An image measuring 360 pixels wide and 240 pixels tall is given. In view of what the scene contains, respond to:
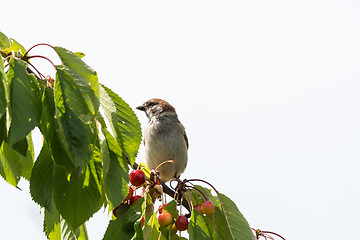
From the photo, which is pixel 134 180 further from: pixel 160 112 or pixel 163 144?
pixel 160 112

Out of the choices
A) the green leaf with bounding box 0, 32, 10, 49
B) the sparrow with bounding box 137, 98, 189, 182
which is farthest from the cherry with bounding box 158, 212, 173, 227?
the sparrow with bounding box 137, 98, 189, 182

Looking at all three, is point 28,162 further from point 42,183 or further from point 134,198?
point 134,198

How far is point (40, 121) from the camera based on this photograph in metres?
1.91

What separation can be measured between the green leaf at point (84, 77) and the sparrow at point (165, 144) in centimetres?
423

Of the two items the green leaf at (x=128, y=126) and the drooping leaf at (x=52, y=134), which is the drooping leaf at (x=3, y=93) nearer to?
the drooping leaf at (x=52, y=134)

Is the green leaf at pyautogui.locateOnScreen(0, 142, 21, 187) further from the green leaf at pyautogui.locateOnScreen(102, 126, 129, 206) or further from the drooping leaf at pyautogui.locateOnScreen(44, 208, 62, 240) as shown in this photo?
the green leaf at pyautogui.locateOnScreen(102, 126, 129, 206)

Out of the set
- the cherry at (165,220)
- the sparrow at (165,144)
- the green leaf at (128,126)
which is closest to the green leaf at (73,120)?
the green leaf at (128,126)

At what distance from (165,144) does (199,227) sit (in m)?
3.70

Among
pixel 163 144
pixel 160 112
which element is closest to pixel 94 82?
pixel 163 144

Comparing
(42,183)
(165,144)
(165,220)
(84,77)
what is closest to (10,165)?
(42,183)

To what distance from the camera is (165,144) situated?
645cm

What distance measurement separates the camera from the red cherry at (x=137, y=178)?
10.2ft

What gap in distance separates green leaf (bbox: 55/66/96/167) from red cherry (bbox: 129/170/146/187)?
1262 mm

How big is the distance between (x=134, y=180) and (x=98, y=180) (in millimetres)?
988
